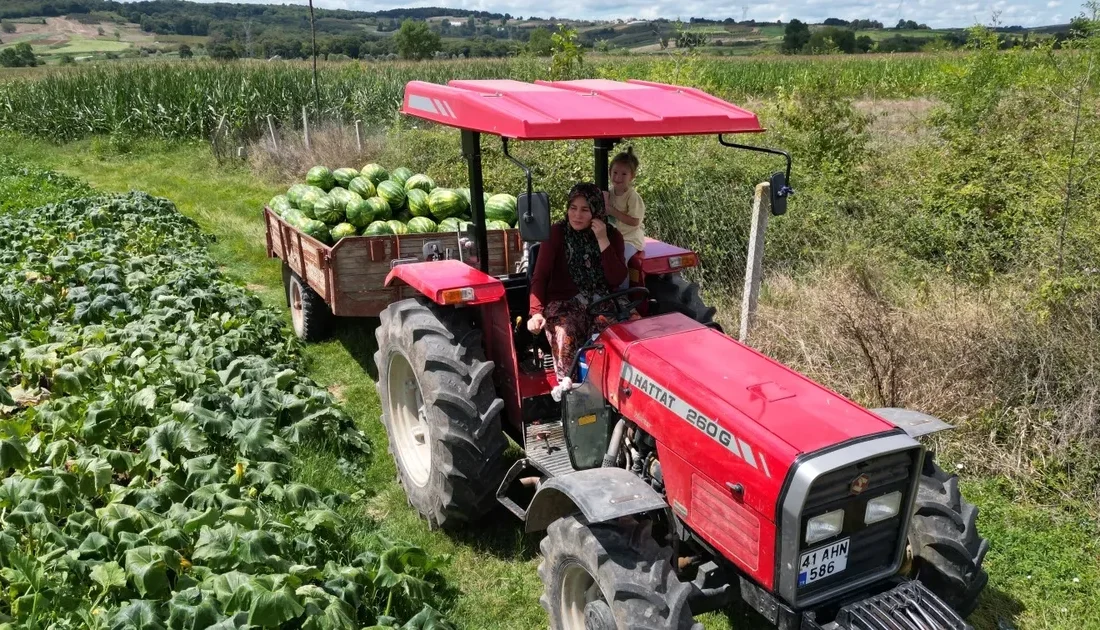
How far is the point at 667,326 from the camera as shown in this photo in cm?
405

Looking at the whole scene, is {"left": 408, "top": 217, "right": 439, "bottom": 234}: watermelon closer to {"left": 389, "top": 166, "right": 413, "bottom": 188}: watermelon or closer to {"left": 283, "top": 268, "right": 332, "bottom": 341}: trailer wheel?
{"left": 389, "top": 166, "right": 413, "bottom": 188}: watermelon

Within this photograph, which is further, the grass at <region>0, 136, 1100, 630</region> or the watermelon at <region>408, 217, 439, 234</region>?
the watermelon at <region>408, 217, 439, 234</region>

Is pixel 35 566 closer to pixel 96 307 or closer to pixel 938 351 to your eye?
pixel 96 307

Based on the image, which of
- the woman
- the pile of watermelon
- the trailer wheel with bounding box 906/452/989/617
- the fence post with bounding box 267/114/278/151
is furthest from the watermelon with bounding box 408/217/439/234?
the fence post with bounding box 267/114/278/151

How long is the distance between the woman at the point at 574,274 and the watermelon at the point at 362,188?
12.9 ft

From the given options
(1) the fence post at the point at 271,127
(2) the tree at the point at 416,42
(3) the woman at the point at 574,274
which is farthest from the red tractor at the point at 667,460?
(2) the tree at the point at 416,42

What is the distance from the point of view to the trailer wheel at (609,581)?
3.09 metres

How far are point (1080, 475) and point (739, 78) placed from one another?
20.7m

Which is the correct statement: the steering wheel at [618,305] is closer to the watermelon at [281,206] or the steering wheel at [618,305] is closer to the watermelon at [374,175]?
the watermelon at [374,175]

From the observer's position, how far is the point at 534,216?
3.78m

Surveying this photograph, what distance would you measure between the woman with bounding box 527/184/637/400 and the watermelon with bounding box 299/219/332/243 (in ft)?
11.7

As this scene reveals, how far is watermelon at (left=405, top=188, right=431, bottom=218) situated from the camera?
764 cm

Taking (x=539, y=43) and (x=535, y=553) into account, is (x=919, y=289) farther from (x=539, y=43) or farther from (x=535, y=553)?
(x=539, y=43)

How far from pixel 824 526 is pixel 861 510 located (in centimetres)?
19
